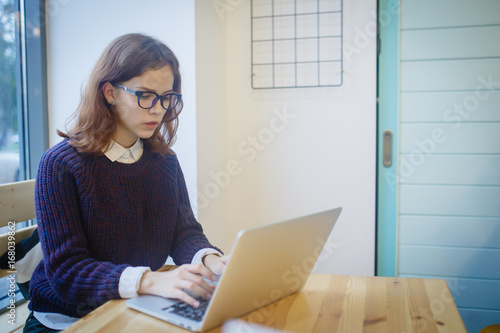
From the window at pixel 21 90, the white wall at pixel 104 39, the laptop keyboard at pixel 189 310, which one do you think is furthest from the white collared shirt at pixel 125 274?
the window at pixel 21 90

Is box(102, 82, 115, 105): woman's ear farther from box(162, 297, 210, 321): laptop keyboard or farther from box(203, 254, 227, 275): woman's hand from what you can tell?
box(162, 297, 210, 321): laptop keyboard

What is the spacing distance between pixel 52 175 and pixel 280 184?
142 cm

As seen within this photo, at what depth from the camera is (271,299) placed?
35.6 inches

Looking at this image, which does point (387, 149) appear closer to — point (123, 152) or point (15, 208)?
point (123, 152)

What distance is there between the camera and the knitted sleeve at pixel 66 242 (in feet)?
3.19

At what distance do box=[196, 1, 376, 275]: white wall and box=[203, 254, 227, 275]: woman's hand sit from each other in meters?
0.93

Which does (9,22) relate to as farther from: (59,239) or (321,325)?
(321,325)

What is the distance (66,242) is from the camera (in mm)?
1039

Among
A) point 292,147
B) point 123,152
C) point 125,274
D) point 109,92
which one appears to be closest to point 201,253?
point 125,274

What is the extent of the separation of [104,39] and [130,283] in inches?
56.3

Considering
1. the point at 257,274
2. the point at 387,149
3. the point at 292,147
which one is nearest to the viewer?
the point at 257,274

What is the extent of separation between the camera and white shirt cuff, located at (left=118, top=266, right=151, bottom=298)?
908 mm

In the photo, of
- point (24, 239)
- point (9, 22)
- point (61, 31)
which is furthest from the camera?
point (61, 31)

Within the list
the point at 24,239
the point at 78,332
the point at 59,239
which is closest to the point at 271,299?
the point at 78,332
